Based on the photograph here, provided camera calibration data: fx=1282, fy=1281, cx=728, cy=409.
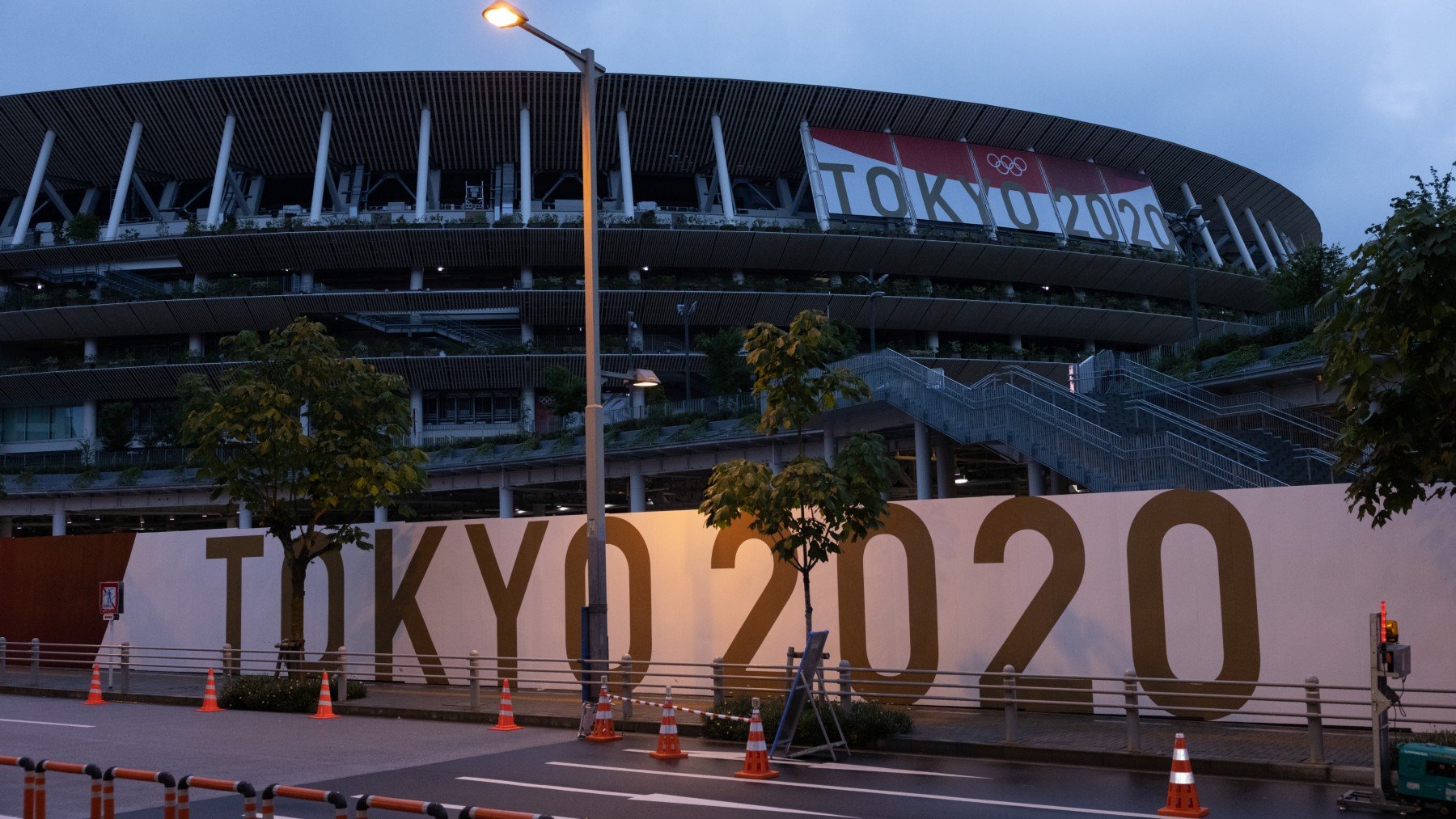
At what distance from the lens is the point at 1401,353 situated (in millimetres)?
12789

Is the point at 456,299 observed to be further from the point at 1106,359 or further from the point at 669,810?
the point at 669,810

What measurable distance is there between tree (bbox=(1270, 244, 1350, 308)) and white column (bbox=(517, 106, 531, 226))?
128 feet

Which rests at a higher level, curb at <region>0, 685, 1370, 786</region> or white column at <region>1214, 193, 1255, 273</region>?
white column at <region>1214, 193, 1255, 273</region>

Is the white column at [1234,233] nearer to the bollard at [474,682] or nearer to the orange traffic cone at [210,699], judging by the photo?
the bollard at [474,682]

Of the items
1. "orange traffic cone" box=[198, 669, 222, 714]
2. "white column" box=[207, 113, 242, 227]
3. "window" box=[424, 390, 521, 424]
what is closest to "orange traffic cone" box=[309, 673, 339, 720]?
"orange traffic cone" box=[198, 669, 222, 714]

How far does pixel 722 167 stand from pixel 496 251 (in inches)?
549

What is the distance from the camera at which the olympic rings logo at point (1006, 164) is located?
81.3m

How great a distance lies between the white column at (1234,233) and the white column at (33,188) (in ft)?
254

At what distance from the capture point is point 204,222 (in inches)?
2955

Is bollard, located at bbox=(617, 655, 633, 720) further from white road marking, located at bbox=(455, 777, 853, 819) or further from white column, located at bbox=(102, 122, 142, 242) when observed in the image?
white column, located at bbox=(102, 122, 142, 242)

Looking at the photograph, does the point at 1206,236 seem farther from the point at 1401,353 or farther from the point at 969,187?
the point at 1401,353

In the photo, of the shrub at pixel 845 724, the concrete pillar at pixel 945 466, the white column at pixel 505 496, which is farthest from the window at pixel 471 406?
the shrub at pixel 845 724

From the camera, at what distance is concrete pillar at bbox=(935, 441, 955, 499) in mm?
40781

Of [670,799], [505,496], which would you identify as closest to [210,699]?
[670,799]
